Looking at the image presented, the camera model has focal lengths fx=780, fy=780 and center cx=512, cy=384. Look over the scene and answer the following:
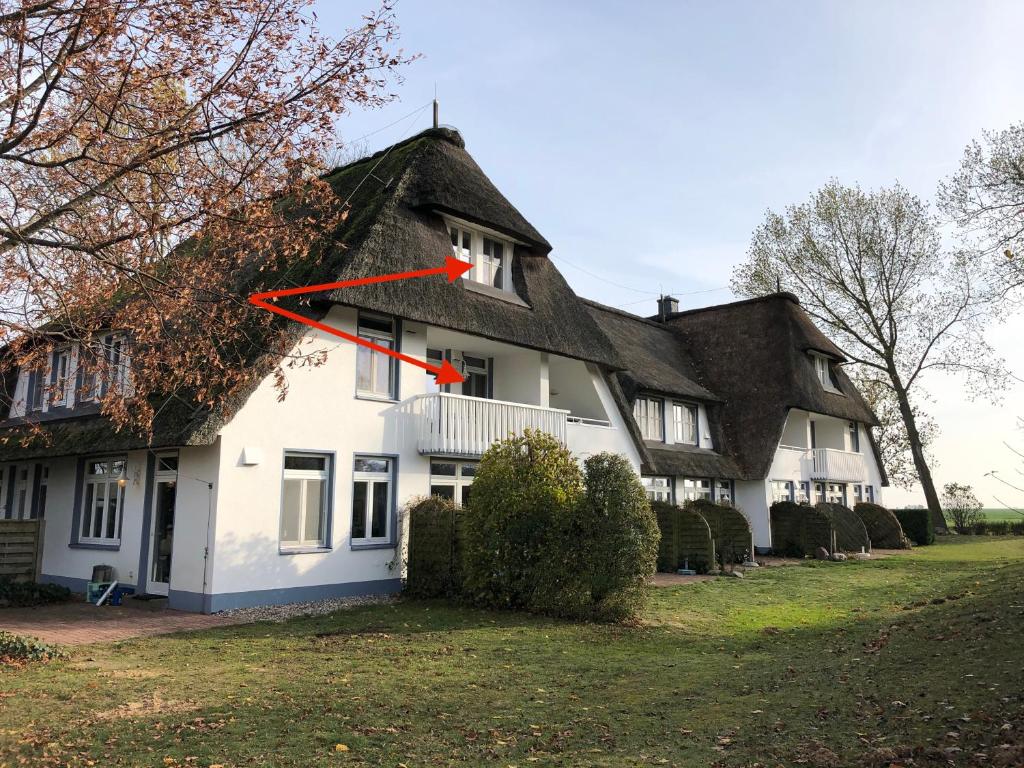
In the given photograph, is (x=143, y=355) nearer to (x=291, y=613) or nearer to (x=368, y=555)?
(x=291, y=613)

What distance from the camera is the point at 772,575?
20.5 m

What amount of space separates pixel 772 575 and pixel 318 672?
14886 millimetres

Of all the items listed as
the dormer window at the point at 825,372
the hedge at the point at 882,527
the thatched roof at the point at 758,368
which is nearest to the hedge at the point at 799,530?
the thatched roof at the point at 758,368

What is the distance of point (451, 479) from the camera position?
682 inches

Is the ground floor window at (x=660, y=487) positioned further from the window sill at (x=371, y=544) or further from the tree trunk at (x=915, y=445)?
the tree trunk at (x=915, y=445)

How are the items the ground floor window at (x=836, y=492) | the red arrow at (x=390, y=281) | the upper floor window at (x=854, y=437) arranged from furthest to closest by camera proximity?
the upper floor window at (x=854, y=437)
the ground floor window at (x=836, y=492)
the red arrow at (x=390, y=281)

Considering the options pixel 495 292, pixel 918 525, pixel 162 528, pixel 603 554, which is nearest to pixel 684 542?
pixel 495 292

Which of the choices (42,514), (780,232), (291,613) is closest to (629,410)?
(291,613)

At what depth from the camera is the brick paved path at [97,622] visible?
448 inches

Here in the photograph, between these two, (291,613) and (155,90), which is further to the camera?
(291,613)

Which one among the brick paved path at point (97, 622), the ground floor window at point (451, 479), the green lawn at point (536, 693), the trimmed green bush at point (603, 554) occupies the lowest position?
the green lawn at point (536, 693)

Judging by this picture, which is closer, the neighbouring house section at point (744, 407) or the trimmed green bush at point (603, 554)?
the trimmed green bush at point (603, 554)

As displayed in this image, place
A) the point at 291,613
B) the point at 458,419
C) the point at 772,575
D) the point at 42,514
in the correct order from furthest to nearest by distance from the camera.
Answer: the point at 772,575, the point at 42,514, the point at 458,419, the point at 291,613

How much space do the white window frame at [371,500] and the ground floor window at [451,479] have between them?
115cm
